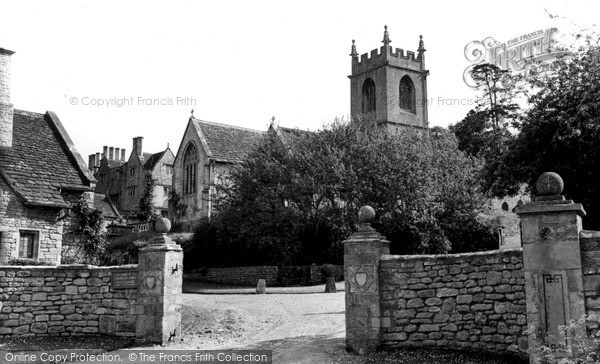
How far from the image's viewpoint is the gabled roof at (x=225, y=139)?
55.2 m

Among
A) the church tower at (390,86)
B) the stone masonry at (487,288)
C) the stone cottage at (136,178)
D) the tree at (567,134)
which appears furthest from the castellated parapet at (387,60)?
the stone masonry at (487,288)

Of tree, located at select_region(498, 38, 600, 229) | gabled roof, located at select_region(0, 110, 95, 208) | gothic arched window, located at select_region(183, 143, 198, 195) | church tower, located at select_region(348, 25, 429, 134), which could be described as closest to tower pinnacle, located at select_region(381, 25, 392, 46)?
church tower, located at select_region(348, 25, 429, 134)

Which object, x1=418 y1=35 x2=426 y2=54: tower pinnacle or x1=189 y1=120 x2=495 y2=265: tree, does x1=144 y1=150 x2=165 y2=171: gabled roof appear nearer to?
x1=418 y1=35 x2=426 y2=54: tower pinnacle

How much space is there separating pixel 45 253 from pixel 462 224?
22805 millimetres

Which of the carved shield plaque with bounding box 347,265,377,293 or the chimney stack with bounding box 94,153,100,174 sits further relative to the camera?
the chimney stack with bounding box 94,153,100,174

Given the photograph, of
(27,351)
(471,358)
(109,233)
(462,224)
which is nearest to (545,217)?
(471,358)

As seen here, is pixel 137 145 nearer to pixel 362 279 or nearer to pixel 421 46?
pixel 421 46

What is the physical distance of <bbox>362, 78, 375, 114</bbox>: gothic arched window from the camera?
70812 mm

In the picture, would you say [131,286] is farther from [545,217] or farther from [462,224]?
[462,224]

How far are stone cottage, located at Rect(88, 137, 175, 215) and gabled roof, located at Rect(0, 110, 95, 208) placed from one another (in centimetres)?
4140

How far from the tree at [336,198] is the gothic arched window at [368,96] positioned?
3224 cm

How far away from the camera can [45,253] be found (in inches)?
1021

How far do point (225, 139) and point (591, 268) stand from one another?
4904 cm

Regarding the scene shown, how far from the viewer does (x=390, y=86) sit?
69.6 metres
